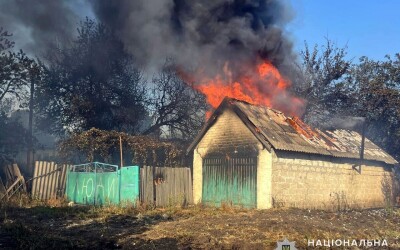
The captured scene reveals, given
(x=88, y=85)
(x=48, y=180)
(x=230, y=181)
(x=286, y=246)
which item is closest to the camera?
(x=286, y=246)

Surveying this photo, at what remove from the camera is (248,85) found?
1875cm

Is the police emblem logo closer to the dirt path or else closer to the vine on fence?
the dirt path

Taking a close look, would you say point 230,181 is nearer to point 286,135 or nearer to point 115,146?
point 286,135

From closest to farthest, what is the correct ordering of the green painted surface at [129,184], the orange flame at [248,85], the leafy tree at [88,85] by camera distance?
the green painted surface at [129,184]
the orange flame at [248,85]
the leafy tree at [88,85]

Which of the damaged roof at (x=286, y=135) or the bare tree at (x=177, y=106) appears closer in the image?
the damaged roof at (x=286, y=135)

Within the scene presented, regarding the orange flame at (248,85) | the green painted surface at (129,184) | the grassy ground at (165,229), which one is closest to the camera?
the grassy ground at (165,229)

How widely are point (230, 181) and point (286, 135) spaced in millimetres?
3106

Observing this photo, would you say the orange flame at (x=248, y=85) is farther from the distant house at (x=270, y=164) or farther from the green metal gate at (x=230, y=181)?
the green metal gate at (x=230, y=181)

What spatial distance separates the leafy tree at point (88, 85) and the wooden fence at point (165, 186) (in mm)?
8730

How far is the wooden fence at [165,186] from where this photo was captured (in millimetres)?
14812

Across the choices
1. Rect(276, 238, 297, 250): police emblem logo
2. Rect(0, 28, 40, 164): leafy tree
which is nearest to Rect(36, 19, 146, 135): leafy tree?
Rect(0, 28, 40, 164): leafy tree

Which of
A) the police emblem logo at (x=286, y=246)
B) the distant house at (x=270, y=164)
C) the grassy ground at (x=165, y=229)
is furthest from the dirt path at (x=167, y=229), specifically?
the distant house at (x=270, y=164)

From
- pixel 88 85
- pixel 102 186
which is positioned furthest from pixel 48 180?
pixel 88 85

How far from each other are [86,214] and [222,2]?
33.9 feet
